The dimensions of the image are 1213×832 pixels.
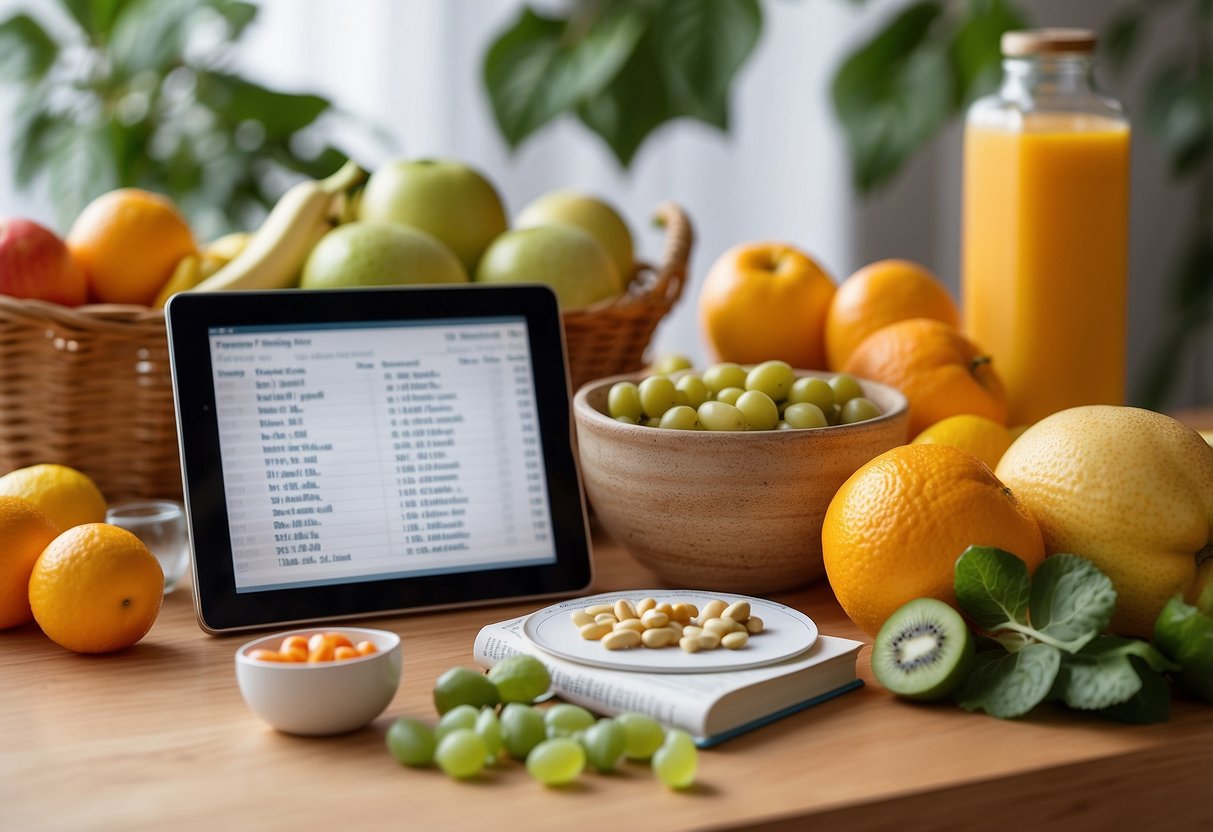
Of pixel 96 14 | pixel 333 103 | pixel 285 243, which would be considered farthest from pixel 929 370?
pixel 96 14

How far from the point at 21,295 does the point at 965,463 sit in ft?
2.39

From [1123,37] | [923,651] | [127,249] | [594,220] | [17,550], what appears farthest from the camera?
[1123,37]

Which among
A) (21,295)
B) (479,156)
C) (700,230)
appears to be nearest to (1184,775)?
(21,295)

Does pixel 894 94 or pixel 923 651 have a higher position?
pixel 894 94

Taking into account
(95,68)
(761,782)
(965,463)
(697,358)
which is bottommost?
(697,358)

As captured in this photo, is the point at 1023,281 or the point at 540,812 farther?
the point at 1023,281

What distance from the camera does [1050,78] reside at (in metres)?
1.09

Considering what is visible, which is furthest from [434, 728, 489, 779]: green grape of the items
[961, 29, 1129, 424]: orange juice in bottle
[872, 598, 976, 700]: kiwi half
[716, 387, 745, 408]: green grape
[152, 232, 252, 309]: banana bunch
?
[961, 29, 1129, 424]: orange juice in bottle

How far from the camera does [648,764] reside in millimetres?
608

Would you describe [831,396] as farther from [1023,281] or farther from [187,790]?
[187,790]

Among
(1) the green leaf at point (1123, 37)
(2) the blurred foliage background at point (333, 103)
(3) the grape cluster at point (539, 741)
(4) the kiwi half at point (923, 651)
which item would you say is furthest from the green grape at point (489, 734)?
(1) the green leaf at point (1123, 37)

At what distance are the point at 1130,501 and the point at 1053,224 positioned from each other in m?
0.43

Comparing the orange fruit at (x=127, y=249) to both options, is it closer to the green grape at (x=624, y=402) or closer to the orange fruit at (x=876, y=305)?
the green grape at (x=624, y=402)

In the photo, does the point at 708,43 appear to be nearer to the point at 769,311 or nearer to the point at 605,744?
the point at 769,311
